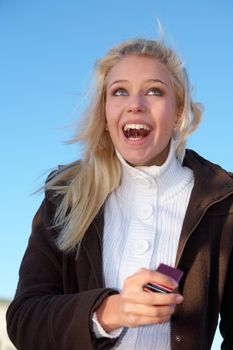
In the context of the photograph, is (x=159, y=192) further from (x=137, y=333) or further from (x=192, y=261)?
(x=137, y=333)

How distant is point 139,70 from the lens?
2697mm

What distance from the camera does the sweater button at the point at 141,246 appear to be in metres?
2.44

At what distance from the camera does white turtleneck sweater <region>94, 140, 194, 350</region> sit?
7.52 ft

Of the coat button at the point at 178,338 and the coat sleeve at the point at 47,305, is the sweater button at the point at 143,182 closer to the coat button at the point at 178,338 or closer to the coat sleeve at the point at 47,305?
the coat sleeve at the point at 47,305

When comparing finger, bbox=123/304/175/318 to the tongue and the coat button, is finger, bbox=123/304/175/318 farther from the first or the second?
the tongue

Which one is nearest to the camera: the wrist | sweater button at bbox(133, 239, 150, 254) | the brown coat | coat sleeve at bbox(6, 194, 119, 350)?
the wrist

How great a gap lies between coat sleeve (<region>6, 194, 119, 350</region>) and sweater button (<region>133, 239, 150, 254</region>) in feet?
1.16

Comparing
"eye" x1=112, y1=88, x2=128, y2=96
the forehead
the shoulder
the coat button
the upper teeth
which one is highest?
the forehead

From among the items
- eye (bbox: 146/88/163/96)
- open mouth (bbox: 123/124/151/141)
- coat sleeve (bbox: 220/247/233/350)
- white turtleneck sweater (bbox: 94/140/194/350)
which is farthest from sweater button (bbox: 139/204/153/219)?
eye (bbox: 146/88/163/96)

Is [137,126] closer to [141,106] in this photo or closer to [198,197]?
[141,106]

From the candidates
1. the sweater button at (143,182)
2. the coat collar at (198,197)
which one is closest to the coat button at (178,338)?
the coat collar at (198,197)

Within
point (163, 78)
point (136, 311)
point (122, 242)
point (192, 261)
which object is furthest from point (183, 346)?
point (163, 78)

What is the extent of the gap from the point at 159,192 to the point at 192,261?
44cm

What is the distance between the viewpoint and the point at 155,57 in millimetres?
2793
